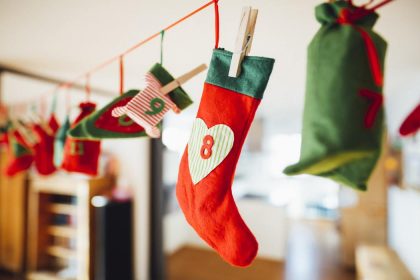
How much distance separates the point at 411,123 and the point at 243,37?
1.42 ft

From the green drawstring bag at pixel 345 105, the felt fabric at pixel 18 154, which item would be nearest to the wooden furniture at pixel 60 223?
the felt fabric at pixel 18 154

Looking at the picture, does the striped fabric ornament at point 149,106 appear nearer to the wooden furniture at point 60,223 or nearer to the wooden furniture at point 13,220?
the wooden furniture at point 60,223

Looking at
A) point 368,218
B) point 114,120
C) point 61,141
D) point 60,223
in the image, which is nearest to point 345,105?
point 114,120

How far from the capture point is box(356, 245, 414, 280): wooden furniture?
75.0 inches

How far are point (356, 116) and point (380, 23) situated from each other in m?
0.99

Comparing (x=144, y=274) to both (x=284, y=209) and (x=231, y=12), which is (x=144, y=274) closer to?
(x=284, y=209)

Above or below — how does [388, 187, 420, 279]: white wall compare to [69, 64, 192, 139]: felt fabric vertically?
below

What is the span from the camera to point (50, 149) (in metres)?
1.16

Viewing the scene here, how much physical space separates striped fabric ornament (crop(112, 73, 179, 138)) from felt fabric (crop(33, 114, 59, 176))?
29.4 inches

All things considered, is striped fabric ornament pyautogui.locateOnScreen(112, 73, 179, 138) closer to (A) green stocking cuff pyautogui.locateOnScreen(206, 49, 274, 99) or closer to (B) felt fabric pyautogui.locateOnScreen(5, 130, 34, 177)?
(A) green stocking cuff pyautogui.locateOnScreen(206, 49, 274, 99)

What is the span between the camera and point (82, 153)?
908mm

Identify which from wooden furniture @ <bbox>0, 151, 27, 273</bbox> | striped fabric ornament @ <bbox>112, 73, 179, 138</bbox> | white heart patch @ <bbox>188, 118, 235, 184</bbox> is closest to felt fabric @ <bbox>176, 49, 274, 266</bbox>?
white heart patch @ <bbox>188, 118, 235, 184</bbox>

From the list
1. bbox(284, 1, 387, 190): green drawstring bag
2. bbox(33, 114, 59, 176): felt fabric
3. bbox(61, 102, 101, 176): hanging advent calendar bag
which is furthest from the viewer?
bbox(33, 114, 59, 176): felt fabric

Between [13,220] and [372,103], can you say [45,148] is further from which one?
[13,220]
